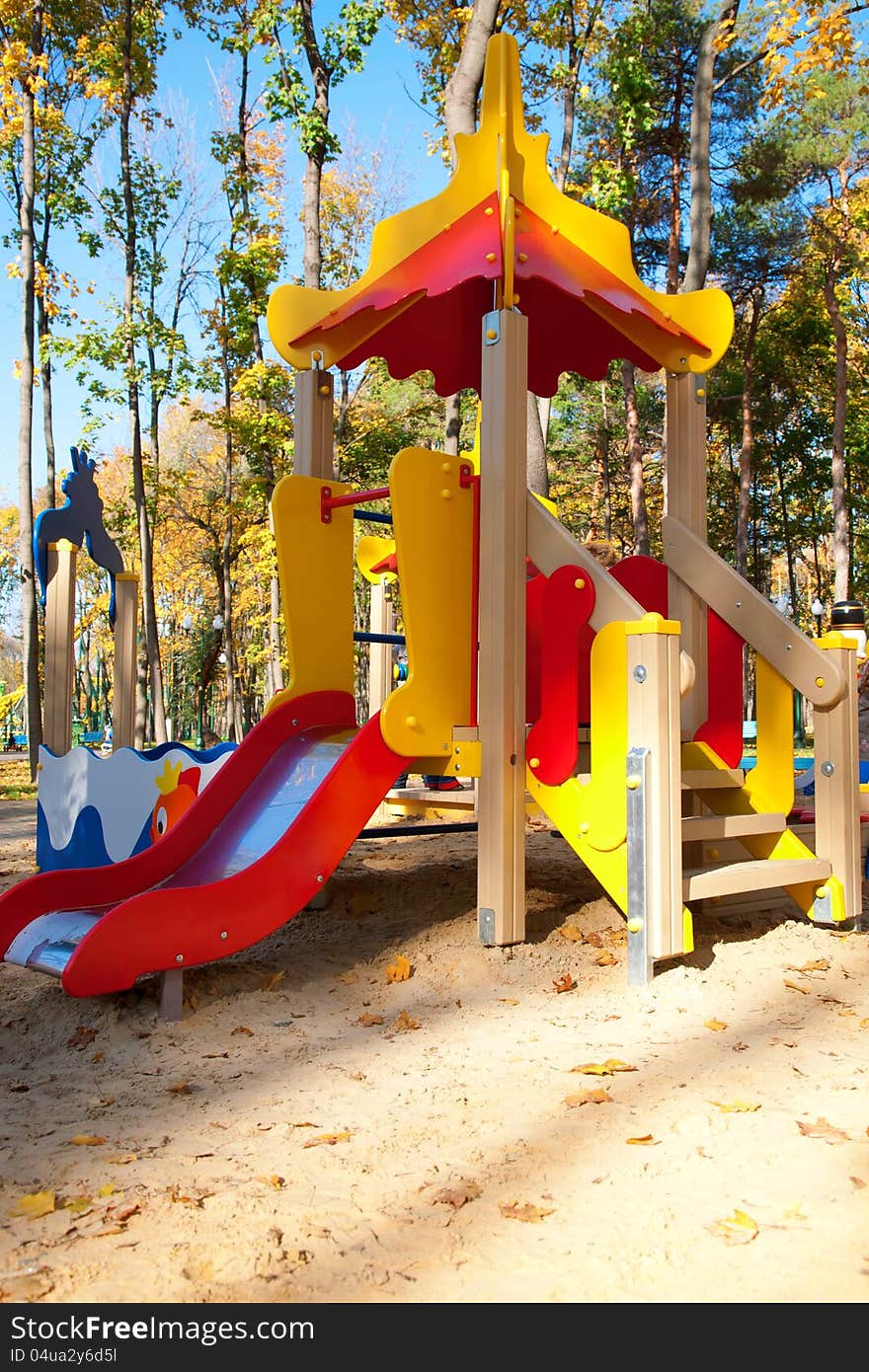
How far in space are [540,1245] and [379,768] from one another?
2498 mm

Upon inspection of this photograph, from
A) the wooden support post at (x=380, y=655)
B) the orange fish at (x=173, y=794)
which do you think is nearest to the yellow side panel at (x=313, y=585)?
the orange fish at (x=173, y=794)

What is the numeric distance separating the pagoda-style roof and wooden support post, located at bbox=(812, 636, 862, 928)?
195 cm

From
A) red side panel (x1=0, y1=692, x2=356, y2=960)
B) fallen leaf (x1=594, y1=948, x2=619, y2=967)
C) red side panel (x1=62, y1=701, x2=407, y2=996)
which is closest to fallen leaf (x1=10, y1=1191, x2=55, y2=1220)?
red side panel (x1=62, y1=701, x2=407, y2=996)

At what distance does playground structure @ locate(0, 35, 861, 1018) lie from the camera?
400 centimetres

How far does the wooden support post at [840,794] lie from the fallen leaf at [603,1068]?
197 cm

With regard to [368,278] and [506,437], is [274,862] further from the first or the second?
[368,278]

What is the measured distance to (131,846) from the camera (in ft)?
21.4

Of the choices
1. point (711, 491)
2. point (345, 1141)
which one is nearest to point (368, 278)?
point (345, 1141)

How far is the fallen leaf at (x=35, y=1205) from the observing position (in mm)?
2328

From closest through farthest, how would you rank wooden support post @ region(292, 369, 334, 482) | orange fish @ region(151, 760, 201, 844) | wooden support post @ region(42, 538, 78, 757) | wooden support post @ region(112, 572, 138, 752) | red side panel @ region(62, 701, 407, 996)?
red side panel @ region(62, 701, 407, 996)
wooden support post @ region(292, 369, 334, 482)
orange fish @ region(151, 760, 201, 844)
wooden support post @ region(42, 538, 78, 757)
wooden support post @ region(112, 572, 138, 752)

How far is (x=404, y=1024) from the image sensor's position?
3.81 m

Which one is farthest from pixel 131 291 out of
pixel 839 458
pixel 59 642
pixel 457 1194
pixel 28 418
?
pixel 457 1194

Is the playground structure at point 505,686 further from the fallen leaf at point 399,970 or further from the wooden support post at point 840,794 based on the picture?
the fallen leaf at point 399,970

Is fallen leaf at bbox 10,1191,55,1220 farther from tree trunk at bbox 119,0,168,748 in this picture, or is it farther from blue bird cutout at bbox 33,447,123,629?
tree trunk at bbox 119,0,168,748
